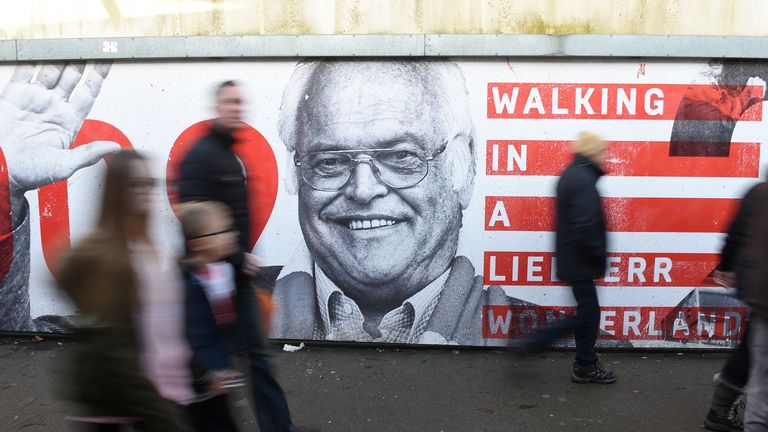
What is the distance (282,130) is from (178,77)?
0.91m

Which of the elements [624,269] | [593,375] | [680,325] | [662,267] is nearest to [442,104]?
[624,269]

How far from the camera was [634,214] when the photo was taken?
16.0 feet

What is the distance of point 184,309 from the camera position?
256 cm

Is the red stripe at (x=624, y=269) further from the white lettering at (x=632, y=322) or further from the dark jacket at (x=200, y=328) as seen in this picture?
the dark jacket at (x=200, y=328)

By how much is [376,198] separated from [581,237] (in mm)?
1625

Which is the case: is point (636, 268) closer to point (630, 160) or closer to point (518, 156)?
point (630, 160)

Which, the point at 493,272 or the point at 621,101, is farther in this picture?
the point at 493,272

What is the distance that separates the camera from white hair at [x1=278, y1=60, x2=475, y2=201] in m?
4.85

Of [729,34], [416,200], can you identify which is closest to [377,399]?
[416,200]

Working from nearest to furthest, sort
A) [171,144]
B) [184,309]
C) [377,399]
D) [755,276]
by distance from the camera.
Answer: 1. [184,309]
2. [755,276]
3. [377,399]
4. [171,144]

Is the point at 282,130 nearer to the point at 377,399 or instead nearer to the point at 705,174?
the point at 377,399

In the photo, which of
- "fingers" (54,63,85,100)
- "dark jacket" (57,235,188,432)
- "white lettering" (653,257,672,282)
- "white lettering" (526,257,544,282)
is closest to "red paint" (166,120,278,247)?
"fingers" (54,63,85,100)

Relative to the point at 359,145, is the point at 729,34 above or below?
above

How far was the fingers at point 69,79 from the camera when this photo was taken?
511 centimetres
